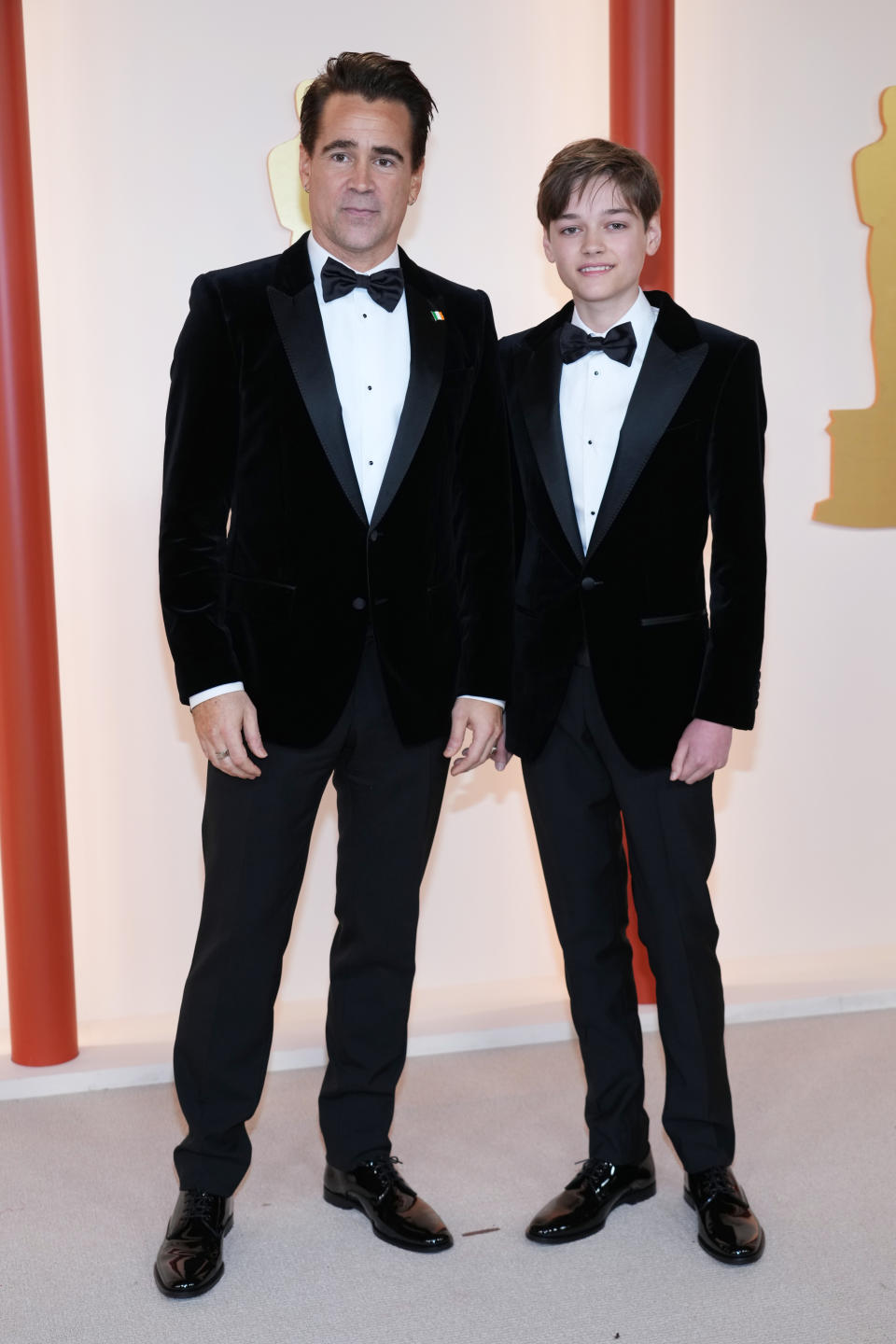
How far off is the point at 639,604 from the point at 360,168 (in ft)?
2.75

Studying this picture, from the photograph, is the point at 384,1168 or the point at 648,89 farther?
the point at 648,89

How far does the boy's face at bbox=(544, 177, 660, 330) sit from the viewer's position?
2.15 metres

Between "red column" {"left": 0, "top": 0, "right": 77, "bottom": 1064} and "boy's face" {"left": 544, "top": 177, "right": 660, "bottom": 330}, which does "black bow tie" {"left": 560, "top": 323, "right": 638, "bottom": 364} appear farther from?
"red column" {"left": 0, "top": 0, "right": 77, "bottom": 1064}

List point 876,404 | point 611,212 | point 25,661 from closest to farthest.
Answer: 1. point 611,212
2. point 25,661
3. point 876,404

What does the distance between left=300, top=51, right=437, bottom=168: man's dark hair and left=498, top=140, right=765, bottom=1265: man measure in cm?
24

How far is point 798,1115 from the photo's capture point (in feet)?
8.84

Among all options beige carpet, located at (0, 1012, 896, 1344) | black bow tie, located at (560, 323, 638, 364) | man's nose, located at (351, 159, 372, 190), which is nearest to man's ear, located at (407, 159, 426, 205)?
man's nose, located at (351, 159, 372, 190)

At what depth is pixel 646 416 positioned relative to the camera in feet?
7.00

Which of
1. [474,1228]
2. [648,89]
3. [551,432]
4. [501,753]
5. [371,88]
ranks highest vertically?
[648,89]

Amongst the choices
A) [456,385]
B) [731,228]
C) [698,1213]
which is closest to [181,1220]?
[698,1213]

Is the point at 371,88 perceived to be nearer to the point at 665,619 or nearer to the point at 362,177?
the point at 362,177

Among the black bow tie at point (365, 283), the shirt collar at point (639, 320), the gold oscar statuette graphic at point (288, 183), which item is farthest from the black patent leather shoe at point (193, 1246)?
the gold oscar statuette graphic at point (288, 183)

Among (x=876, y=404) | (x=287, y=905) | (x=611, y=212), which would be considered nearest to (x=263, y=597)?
(x=287, y=905)

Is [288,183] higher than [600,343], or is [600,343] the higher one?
[288,183]
